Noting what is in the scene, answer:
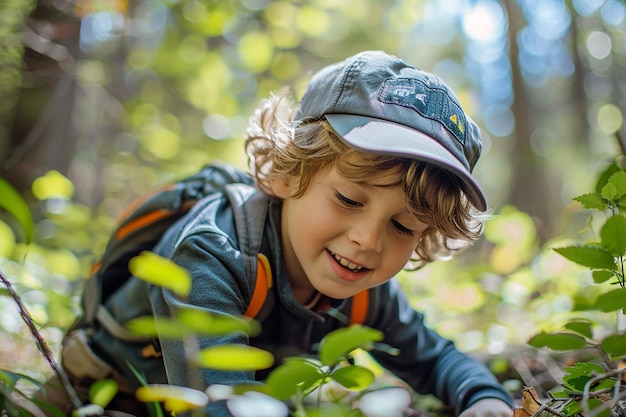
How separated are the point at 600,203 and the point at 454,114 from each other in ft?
1.39

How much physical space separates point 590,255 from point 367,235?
501mm

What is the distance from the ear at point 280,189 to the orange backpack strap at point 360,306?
377 millimetres

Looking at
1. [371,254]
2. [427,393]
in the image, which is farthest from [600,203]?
[427,393]

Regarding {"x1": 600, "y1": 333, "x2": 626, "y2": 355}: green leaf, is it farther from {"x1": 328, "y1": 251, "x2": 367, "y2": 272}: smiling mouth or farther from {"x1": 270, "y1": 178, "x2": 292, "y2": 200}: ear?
{"x1": 270, "y1": 178, "x2": 292, "y2": 200}: ear

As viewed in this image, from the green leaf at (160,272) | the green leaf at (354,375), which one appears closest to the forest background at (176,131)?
the green leaf at (354,375)

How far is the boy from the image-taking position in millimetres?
1225

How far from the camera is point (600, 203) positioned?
981 millimetres

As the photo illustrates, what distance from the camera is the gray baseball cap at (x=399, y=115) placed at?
3.84 feet

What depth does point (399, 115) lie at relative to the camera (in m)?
1.25

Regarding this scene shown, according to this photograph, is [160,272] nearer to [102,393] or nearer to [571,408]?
[102,393]

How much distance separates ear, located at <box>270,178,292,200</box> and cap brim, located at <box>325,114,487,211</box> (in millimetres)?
269

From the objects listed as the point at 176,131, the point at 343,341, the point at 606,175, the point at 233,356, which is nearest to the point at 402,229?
the point at 606,175

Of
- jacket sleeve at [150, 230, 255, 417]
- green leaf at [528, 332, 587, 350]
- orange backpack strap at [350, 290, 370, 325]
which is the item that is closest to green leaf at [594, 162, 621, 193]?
green leaf at [528, 332, 587, 350]

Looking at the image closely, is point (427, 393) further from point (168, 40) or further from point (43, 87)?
point (168, 40)
